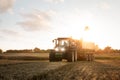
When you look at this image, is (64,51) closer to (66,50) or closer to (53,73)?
(66,50)

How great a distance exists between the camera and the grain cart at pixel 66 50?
88.1 ft

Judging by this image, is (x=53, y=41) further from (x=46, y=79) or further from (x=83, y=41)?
(x=46, y=79)

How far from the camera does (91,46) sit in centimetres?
3419

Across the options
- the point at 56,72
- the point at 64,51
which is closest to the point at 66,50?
the point at 64,51

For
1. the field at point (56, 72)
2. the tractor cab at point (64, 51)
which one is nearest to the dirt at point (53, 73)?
the field at point (56, 72)

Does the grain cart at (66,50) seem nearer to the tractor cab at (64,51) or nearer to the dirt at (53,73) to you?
the tractor cab at (64,51)

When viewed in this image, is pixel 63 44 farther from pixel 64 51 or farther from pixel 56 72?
pixel 56 72

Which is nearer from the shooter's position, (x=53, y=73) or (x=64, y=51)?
(x=53, y=73)

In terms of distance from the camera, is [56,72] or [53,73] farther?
[56,72]

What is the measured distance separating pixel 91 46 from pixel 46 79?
78.3 feet

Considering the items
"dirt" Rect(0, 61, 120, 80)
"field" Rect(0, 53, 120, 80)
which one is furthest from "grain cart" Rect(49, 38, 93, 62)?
"dirt" Rect(0, 61, 120, 80)

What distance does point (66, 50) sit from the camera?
88.9 feet

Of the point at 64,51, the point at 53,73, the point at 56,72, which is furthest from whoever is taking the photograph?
the point at 64,51

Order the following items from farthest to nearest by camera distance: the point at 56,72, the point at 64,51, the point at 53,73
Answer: the point at 64,51, the point at 56,72, the point at 53,73
